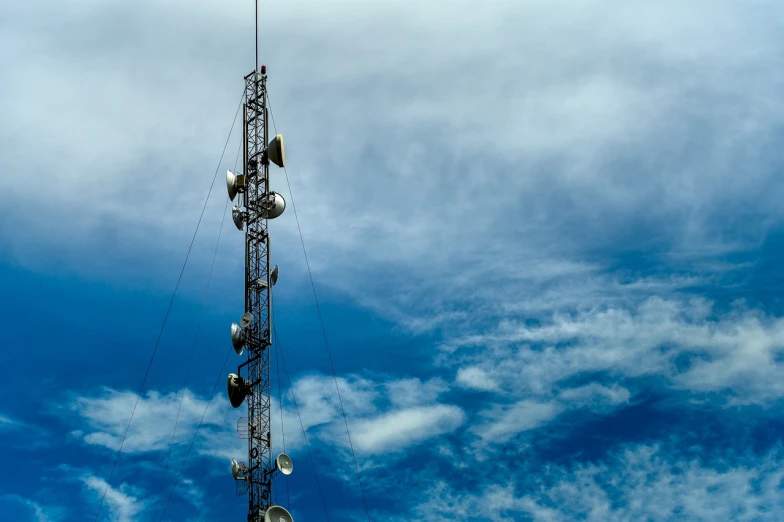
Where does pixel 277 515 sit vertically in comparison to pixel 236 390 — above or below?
below

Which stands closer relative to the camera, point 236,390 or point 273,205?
point 236,390

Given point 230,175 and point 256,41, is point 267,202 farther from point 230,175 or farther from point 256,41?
point 256,41

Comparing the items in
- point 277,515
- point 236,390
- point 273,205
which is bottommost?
point 277,515

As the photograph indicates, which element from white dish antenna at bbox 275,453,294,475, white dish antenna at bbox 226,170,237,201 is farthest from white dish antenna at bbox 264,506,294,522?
white dish antenna at bbox 226,170,237,201

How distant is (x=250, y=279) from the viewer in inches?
3620

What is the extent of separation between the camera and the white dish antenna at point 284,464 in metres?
88.2

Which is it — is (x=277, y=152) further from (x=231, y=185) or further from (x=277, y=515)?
(x=277, y=515)

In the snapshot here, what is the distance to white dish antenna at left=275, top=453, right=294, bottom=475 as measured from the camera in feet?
290

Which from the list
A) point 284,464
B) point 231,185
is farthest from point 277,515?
point 231,185

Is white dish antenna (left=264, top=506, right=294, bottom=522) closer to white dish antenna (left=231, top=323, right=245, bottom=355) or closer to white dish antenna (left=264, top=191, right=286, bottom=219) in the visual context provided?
white dish antenna (left=231, top=323, right=245, bottom=355)

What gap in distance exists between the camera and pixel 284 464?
88.7 meters

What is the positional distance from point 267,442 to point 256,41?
35.0 metres

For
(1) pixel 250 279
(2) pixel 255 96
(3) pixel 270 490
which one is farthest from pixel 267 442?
(2) pixel 255 96

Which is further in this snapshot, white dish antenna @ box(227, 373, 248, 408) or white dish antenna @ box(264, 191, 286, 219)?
white dish antenna @ box(264, 191, 286, 219)
